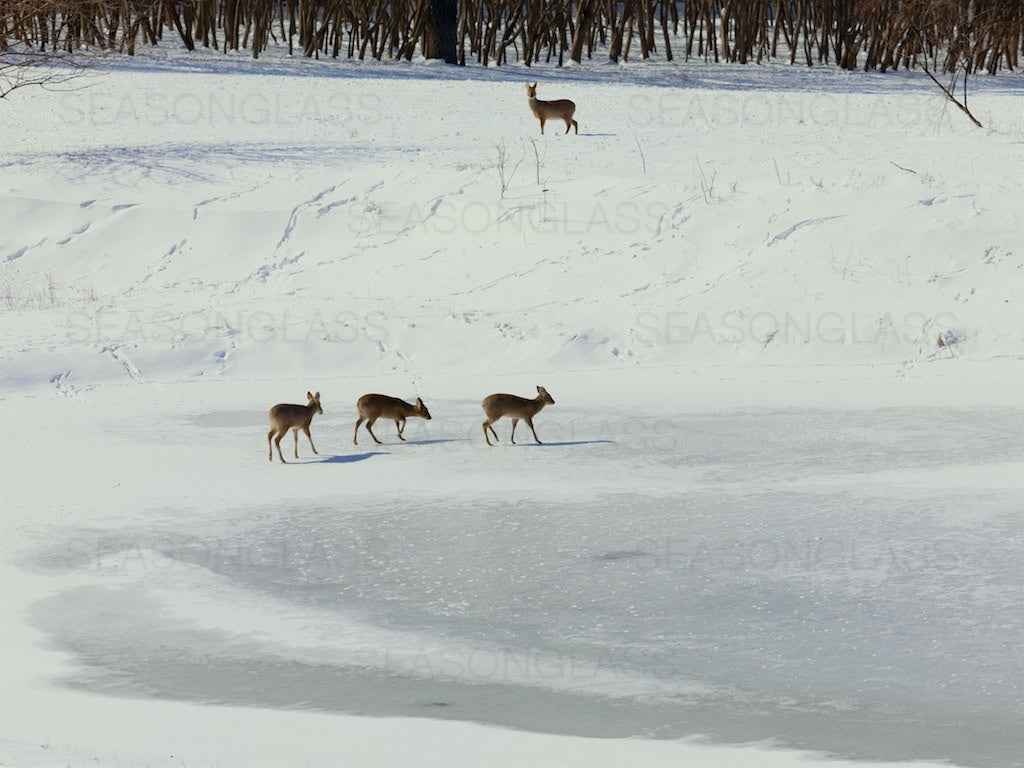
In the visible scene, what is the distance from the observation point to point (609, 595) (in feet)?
26.6

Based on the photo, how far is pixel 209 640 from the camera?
298 inches

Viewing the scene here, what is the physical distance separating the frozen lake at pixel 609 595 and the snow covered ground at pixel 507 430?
0.10 feet

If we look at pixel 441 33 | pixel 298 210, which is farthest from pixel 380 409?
pixel 441 33

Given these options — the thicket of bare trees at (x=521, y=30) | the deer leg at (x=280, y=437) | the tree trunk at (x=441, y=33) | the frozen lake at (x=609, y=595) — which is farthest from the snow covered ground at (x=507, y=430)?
the thicket of bare trees at (x=521, y=30)

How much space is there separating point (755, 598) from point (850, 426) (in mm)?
4449

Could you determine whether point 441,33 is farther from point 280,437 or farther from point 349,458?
point 280,437

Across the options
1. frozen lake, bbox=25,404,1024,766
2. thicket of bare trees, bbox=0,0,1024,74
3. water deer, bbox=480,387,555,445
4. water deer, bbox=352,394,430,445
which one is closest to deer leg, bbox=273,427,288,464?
frozen lake, bbox=25,404,1024,766

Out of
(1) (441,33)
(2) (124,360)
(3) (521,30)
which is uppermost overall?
(3) (521,30)

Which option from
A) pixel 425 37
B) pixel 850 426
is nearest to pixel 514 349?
pixel 850 426

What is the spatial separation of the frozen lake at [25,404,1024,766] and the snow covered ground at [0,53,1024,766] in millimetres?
31

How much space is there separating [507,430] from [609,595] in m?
4.60

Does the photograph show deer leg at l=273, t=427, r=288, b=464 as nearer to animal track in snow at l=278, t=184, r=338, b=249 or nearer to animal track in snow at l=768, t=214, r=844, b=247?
animal track in snow at l=278, t=184, r=338, b=249

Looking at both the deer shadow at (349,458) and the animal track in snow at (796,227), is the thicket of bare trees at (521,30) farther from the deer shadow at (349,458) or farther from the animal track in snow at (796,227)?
the deer shadow at (349,458)

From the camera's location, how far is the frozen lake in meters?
6.72
